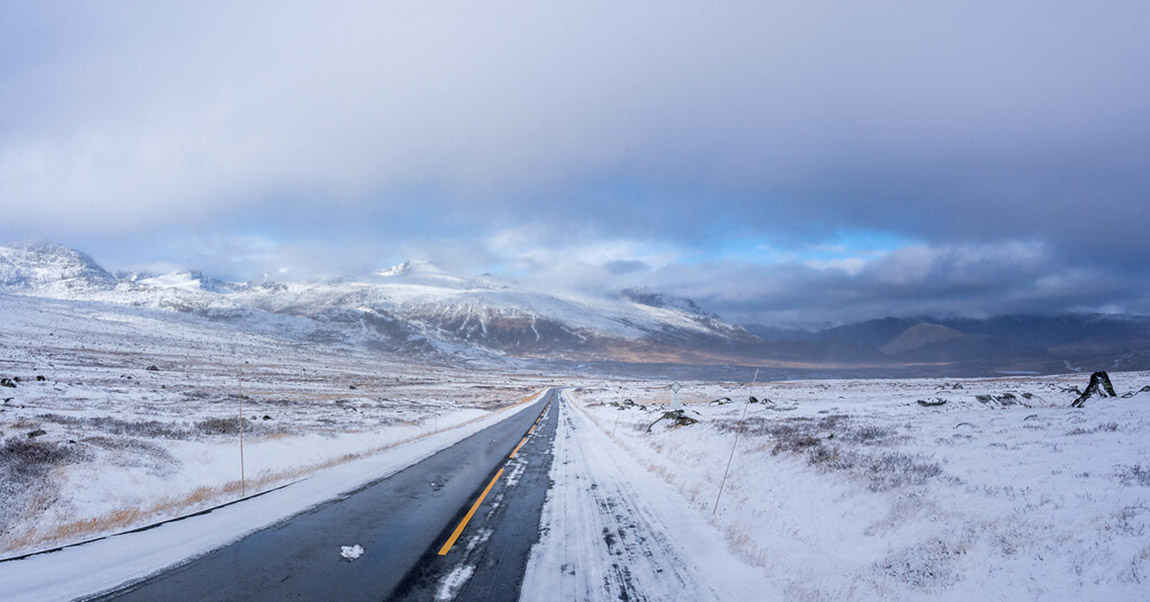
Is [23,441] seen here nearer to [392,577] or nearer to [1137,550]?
[392,577]

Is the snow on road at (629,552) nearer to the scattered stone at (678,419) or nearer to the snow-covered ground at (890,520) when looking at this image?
the snow-covered ground at (890,520)

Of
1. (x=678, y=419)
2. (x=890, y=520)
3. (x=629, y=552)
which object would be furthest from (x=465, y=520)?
(x=678, y=419)

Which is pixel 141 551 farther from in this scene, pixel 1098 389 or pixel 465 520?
pixel 1098 389

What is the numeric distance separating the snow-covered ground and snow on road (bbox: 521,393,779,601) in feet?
0.14

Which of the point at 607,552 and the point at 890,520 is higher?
the point at 890,520

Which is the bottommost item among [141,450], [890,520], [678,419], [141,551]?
[141,450]

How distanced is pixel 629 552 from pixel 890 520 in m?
4.48

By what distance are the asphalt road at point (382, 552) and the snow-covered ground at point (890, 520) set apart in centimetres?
72

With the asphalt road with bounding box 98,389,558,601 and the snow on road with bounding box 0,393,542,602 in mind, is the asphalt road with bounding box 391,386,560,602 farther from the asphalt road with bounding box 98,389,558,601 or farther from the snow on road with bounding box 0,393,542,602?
the snow on road with bounding box 0,393,542,602

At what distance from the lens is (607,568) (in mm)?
8055

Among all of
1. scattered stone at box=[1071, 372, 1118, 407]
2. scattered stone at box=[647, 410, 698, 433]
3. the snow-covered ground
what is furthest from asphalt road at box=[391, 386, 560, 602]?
scattered stone at box=[1071, 372, 1118, 407]

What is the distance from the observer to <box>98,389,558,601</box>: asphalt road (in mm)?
6805

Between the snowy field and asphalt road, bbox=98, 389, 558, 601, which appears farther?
the snowy field

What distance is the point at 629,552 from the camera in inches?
348
